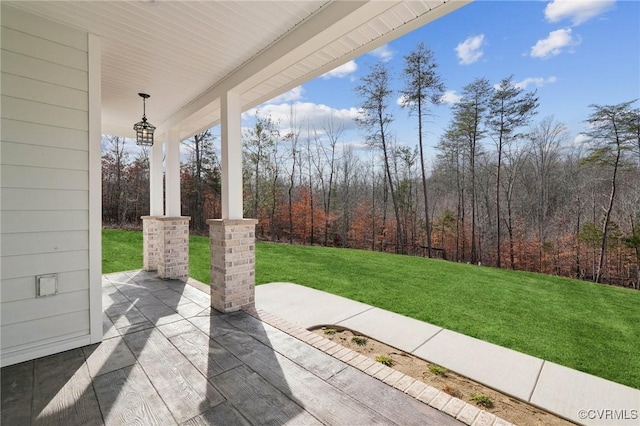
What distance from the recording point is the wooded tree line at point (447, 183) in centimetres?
892

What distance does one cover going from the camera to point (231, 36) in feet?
8.23

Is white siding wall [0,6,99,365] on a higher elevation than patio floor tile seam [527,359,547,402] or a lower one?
higher

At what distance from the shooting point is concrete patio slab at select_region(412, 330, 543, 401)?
2145 millimetres

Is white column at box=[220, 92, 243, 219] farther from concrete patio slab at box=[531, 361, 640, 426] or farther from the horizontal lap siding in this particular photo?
concrete patio slab at box=[531, 361, 640, 426]

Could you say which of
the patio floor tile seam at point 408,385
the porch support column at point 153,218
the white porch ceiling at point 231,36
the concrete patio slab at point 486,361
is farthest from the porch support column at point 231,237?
the porch support column at point 153,218

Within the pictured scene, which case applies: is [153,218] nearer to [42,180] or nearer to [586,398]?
[42,180]

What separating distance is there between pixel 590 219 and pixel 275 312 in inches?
464

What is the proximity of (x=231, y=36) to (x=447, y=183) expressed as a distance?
38.6 ft

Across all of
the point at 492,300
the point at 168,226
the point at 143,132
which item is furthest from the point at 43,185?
the point at 492,300

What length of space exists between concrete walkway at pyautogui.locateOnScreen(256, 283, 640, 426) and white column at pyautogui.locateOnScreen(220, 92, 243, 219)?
143cm

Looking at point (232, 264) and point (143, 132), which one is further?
point (143, 132)

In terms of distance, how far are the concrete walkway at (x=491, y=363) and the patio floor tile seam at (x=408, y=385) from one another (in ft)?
1.80

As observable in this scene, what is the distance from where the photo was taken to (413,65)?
33.9ft

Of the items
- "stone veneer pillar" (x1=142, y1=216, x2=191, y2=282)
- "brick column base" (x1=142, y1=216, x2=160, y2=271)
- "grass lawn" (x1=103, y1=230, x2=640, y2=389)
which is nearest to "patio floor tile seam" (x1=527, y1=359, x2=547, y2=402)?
"grass lawn" (x1=103, y1=230, x2=640, y2=389)
